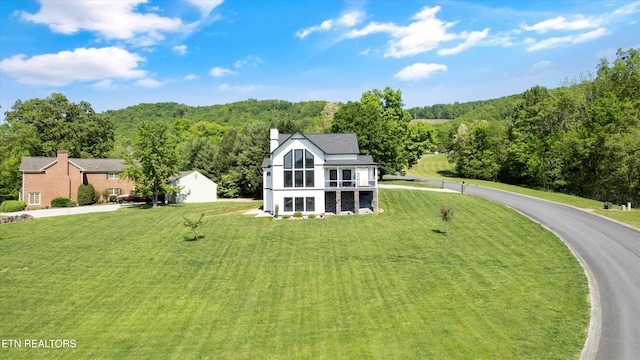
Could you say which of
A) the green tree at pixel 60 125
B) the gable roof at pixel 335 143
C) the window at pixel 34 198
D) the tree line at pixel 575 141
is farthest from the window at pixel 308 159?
the green tree at pixel 60 125

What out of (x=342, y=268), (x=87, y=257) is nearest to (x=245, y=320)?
(x=342, y=268)

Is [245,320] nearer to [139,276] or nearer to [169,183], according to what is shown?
[139,276]

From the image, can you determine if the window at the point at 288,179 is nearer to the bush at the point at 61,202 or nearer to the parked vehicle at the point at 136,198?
the parked vehicle at the point at 136,198

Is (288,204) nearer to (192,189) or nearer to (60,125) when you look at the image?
(192,189)

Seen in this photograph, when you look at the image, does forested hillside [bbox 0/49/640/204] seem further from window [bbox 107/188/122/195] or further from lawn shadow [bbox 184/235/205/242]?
lawn shadow [bbox 184/235/205/242]

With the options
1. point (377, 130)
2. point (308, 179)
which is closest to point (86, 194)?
point (308, 179)

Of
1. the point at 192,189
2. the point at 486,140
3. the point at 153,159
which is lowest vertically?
the point at 192,189
